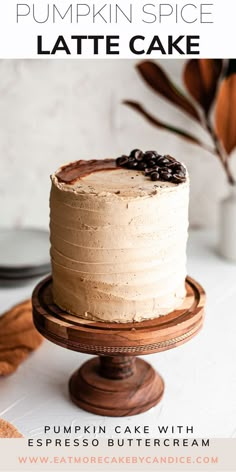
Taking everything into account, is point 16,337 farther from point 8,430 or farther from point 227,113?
point 227,113

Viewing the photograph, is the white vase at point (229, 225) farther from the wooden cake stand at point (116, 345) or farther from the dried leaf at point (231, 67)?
the wooden cake stand at point (116, 345)

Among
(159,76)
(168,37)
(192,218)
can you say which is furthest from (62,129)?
(168,37)

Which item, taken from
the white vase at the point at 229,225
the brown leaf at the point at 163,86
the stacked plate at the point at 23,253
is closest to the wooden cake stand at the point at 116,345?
the stacked plate at the point at 23,253

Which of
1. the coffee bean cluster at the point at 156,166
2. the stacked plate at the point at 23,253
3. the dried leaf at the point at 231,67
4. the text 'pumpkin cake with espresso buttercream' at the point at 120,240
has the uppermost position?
the dried leaf at the point at 231,67

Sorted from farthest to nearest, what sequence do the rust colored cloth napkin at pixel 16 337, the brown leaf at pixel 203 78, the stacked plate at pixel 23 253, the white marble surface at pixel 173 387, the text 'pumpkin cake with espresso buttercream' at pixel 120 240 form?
the brown leaf at pixel 203 78, the stacked plate at pixel 23 253, the rust colored cloth napkin at pixel 16 337, the white marble surface at pixel 173 387, the text 'pumpkin cake with espresso buttercream' at pixel 120 240

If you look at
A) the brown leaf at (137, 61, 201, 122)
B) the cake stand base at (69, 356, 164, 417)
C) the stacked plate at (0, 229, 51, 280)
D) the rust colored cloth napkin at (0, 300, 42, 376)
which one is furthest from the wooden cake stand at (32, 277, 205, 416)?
the brown leaf at (137, 61, 201, 122)

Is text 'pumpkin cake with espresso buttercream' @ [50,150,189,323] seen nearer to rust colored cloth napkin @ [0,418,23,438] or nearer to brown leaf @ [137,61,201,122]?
rust colored cloth napkin @ [0,418,23,438]

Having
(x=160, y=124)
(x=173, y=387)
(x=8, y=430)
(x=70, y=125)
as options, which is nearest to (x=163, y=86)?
(x=160, y=124)
